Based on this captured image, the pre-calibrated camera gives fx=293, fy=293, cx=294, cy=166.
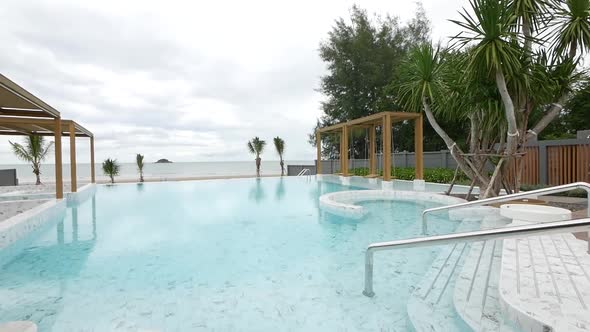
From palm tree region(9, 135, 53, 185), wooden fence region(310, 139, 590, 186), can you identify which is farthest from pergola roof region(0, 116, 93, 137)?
wooden fence region(310, 139, 590, 186)

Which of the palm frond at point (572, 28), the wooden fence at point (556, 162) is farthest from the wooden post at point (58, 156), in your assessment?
the palm frond at point (572, 28)

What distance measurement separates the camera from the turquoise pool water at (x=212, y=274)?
2.70 meters

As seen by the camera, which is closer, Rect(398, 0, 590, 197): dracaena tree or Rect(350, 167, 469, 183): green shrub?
Rect(398, 0, 590, 197): dracaena tree

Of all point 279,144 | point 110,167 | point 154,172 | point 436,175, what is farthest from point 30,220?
point 154,172

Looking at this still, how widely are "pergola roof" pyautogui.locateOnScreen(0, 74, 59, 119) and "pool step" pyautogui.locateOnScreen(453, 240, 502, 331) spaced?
23.7 feet

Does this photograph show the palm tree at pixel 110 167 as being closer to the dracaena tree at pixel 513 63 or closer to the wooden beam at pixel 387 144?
the wooden beam at pixel 387 144

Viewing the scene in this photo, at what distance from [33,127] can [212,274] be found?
433 inches

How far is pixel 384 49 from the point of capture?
59.5ft

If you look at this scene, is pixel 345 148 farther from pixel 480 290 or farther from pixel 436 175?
pixel 480 290

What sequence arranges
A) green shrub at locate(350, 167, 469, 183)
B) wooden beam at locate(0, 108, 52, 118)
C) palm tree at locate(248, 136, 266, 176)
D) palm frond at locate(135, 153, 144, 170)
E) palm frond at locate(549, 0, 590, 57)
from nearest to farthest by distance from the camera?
palm frond at locate(549, 0, 590, 57), wooden beam at locate(0, 108, 52, 118), green shrub at locate(350, 167, 469, 183), palm frond at locate(135, 153, 144, 170), palm tree at locate(248, 136, 266, 176)

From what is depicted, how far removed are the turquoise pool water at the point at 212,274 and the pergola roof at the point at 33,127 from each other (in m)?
2.84

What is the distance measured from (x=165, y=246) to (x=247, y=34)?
989 centimetres

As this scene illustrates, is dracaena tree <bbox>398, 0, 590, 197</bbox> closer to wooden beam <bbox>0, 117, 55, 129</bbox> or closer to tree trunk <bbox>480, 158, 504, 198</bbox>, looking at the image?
tree trunk <bbox>480, 158, 504, 198</bbox>

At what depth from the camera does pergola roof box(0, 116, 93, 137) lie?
751 centimetres
